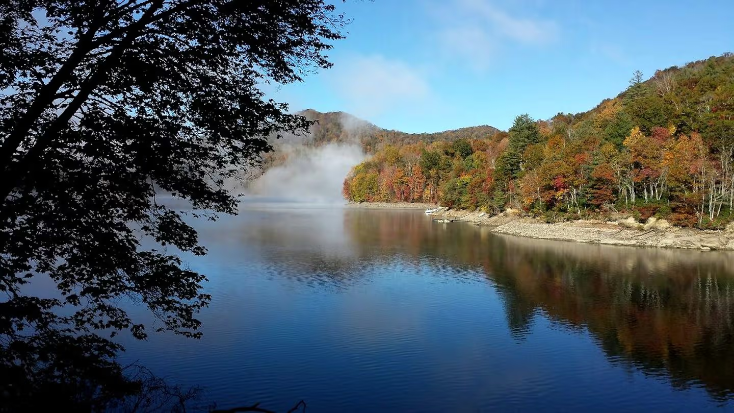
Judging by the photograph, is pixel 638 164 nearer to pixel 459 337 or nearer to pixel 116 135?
pixel 459 337

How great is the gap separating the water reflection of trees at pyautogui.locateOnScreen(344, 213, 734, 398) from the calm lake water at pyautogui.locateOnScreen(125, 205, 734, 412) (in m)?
0.08

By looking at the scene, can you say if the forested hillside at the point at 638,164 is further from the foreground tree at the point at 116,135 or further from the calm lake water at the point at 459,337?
the foreground tree at the point at 116,135

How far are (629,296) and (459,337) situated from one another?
1029 centimetres

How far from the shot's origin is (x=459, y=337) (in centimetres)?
1609

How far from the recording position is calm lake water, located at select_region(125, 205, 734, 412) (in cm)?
1180

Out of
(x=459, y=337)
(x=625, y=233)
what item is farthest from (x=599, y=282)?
(x=625, y=233)

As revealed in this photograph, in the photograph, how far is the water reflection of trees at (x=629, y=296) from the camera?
1430cm

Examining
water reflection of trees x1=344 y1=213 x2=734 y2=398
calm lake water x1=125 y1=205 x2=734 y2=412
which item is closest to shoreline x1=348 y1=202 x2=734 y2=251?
water reflection of trees x1=344 y1=213 x2=734 y2=398

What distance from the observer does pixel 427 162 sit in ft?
328

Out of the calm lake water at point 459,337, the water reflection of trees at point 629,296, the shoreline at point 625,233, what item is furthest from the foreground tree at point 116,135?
the shoreline at point 625,233

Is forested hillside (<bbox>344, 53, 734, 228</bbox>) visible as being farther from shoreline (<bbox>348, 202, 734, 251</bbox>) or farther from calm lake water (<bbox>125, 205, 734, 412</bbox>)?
calm lake water (<bbox>125, 205, 734, 412</bbox>)

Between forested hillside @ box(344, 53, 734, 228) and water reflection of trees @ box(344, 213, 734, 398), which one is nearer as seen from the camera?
water reflection of trees @ box(344, 213, 734, 398)

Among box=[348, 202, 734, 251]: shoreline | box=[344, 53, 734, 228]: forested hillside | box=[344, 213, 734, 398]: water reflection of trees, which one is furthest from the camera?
box=[344, 53, 734, 228]: forested hillside

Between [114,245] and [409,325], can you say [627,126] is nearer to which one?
[409,325]
